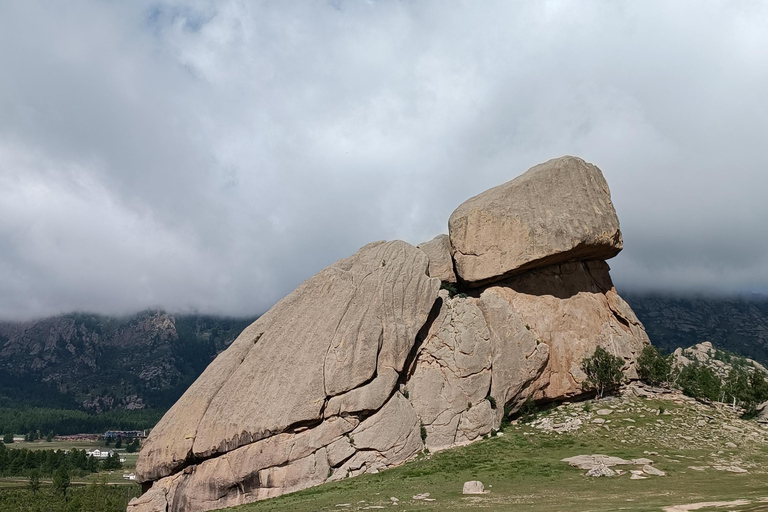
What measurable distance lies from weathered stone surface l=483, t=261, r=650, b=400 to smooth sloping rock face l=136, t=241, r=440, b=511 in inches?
489

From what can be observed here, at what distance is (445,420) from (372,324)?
11.1 meters

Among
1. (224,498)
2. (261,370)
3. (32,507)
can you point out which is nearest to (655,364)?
(261,370)

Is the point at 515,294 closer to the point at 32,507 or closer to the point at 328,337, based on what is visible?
the point at 328,337

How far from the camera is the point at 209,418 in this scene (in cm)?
A: 4856

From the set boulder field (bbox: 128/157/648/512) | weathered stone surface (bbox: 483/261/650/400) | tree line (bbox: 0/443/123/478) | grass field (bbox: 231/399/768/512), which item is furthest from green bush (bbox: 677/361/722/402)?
tree line (bbox: 0/443/123/478)

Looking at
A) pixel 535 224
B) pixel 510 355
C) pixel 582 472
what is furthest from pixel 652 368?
pixel 582 472

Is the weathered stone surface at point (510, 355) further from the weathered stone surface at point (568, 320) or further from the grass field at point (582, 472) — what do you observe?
the grass field at point (582, 472)

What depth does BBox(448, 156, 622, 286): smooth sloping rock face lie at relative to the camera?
60.6 m

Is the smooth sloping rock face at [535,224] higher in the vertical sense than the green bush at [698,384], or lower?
higher

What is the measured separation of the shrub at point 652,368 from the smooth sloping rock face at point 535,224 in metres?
12.1

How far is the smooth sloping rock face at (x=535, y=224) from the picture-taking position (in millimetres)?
60625

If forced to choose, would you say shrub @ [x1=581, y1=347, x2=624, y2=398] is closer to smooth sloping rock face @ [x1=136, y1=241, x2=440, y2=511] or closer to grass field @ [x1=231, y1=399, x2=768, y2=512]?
grass field @ [x1=231, y1=399, x2=768, y2=512]

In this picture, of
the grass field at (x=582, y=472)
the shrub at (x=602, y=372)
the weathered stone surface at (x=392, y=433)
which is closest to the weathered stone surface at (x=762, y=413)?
the grass field at (x=582, y=472)

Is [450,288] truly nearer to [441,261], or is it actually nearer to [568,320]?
[441,261]
